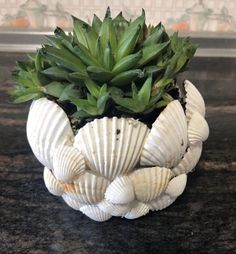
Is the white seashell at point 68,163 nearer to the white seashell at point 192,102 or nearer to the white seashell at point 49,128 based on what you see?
the white seashell at point 49,128

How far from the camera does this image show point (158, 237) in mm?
588

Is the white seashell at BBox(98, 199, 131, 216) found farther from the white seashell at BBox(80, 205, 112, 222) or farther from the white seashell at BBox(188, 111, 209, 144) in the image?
the white seashell at BBox(188, 111, 209, 144)

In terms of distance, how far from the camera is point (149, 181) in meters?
0.54

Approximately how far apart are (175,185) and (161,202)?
1.6 inches

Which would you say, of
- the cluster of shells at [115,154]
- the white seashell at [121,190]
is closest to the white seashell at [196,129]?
the cluster of shells at [115,154]

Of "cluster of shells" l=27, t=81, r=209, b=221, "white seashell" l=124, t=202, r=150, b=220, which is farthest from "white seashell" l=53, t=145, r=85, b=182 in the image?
"white seashell" l=124, t=202, r=150, b=220

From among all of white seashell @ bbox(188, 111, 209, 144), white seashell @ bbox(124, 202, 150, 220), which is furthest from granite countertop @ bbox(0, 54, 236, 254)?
white seashell @ bbox(188, 111, 209, 144)

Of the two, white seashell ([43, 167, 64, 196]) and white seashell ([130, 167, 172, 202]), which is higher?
white seashell ([130, 167, 172, 202])

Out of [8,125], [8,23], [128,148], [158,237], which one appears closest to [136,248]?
[158,237]

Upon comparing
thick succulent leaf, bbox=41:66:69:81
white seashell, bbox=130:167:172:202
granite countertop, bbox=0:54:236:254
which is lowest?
granite countertop, bbox=0:54:236:254

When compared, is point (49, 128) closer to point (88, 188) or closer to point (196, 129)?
point (88, 188)

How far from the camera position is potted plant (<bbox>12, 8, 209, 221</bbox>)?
51cm

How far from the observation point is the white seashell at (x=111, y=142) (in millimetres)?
507

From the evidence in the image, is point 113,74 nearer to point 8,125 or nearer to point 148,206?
point 148,206
